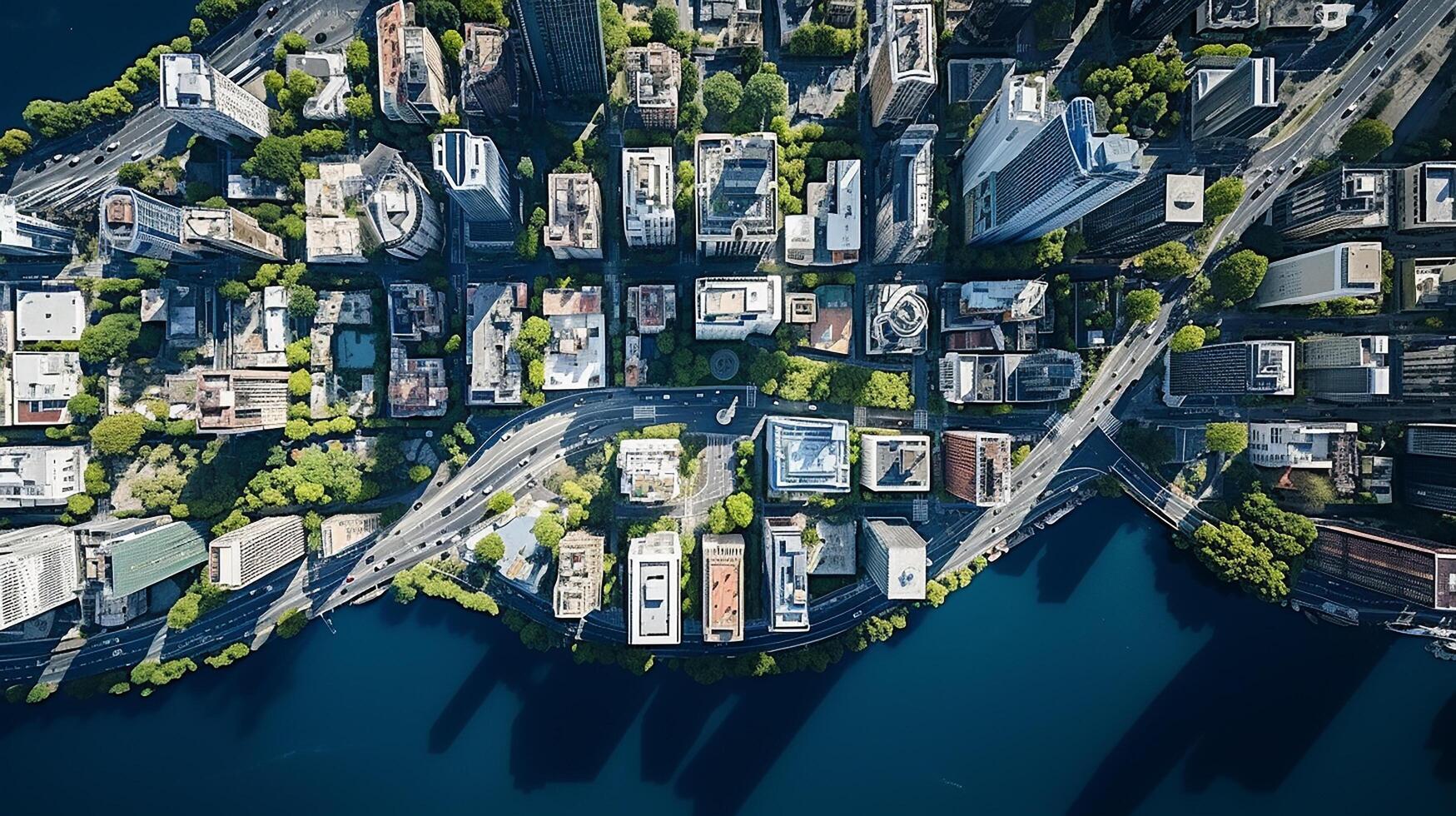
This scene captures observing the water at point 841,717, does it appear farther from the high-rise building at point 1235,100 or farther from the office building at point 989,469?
the high-rise building at point 1235,100

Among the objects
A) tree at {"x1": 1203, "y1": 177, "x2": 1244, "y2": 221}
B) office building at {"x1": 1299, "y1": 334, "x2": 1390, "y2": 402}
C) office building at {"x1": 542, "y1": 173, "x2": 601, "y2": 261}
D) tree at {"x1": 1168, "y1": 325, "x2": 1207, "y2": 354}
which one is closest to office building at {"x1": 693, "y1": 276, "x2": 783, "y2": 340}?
office building at {"x1": 542, "y1": 173, "x2": 601, "y2": 261}

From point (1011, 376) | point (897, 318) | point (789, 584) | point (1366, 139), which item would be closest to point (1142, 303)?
point (1011, 376)

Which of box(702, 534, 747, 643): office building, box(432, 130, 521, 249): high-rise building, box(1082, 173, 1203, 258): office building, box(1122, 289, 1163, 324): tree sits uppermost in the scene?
box(432, 130, 521, 249): high-rise building

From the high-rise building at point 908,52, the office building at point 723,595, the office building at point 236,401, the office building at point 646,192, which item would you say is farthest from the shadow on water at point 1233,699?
the office building at point 236,401

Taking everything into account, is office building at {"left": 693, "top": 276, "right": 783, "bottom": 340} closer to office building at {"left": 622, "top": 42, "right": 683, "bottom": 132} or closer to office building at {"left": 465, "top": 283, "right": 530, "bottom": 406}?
office building at {"left": 622, "top": 42, "right": 683, "bottom": 132}

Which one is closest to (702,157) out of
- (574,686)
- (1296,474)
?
(574,686)

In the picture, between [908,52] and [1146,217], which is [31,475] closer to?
[908,52]
